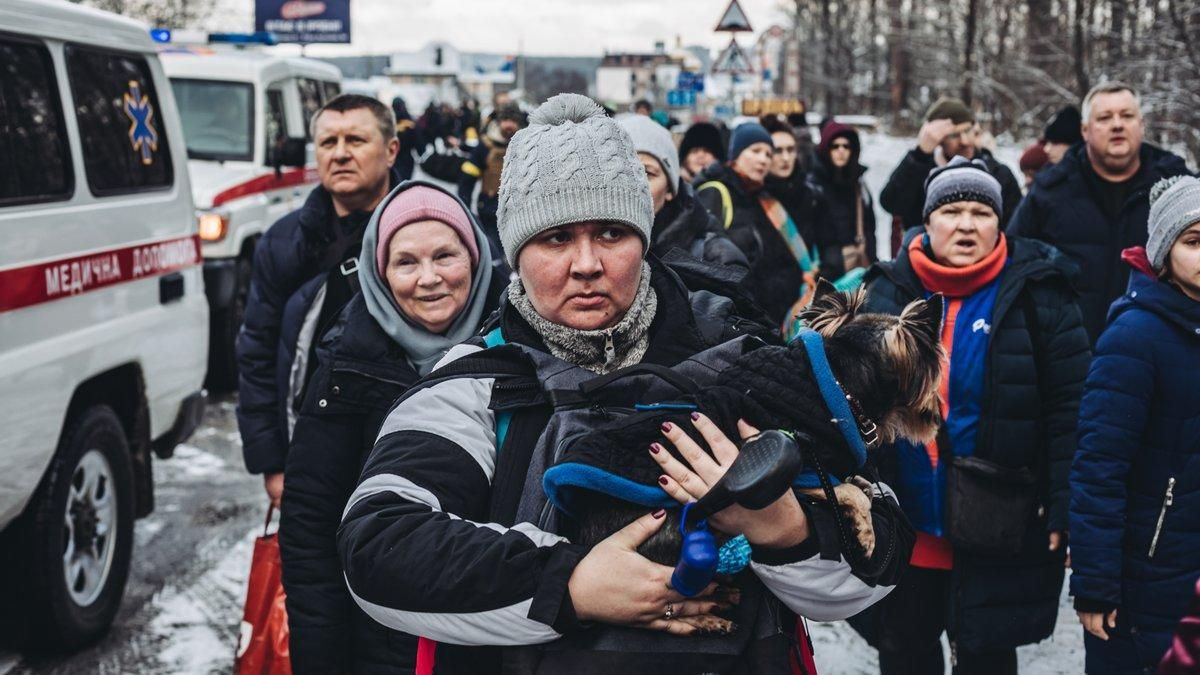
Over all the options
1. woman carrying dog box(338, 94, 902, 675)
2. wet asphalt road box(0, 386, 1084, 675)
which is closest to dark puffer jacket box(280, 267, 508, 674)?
woman carrying dog box(338, 94, 902, 675)

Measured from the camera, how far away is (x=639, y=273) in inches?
76.4

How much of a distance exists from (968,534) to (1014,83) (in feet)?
105

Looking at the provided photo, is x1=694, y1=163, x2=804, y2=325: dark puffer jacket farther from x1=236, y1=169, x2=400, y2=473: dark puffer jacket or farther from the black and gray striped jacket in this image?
the black and gray striped jacket

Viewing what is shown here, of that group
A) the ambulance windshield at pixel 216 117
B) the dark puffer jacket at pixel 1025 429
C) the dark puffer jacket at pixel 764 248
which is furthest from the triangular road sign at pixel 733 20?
the dark puffer jacket at pixel 1025 429

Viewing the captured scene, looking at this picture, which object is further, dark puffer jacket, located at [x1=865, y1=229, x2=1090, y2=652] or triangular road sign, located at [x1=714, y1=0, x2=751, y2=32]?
triangular road sign, located at [x1=714, y1=0, x2=751, y2=32]

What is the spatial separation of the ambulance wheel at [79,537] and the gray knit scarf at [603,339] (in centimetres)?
321

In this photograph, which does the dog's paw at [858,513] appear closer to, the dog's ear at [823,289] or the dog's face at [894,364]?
the dog's face at [894,364]

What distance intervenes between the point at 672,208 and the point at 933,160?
2.92 meters

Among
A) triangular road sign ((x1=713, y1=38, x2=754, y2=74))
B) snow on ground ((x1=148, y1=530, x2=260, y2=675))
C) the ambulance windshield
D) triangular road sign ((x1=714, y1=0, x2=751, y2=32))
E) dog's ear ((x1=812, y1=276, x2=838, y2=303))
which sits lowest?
snow on ground ((x1=148, y1=530, x2=260, y2=675))

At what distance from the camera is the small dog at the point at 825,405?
166 centimetres

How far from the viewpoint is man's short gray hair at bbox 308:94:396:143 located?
424 cm

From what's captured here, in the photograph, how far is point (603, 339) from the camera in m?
1.86

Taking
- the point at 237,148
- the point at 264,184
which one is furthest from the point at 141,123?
the point at 237,148

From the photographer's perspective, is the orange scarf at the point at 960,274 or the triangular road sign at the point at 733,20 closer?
the orange scarf at the point at 960,274
